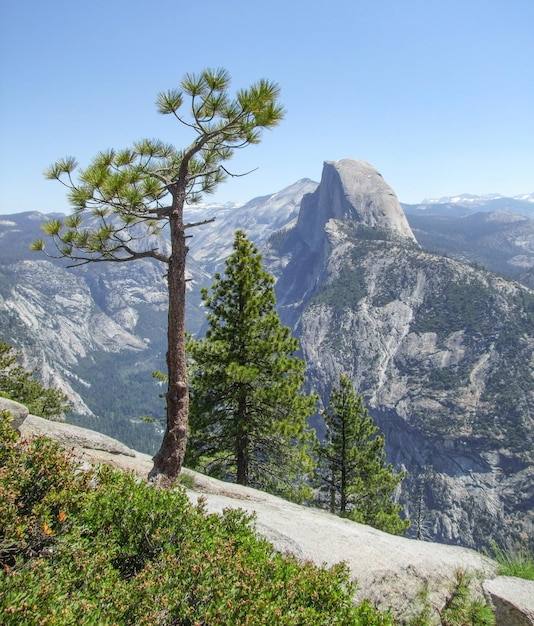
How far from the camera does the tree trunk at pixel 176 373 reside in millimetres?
10039

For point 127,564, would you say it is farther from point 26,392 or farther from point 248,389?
point 26,392

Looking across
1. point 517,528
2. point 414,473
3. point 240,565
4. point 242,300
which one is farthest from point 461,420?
point 240,565

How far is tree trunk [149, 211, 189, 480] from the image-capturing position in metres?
10.0

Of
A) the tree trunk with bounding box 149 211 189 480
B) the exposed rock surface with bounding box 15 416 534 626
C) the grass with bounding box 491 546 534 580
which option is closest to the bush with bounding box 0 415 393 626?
the exposed rock surface with bounding box 15 416 534 626

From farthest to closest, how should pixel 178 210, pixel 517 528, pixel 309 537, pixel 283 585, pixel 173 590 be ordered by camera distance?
pixel 517 528 → pixel 178 210 → pixel 309 537 → pixel 283 585 → pixel 173 590

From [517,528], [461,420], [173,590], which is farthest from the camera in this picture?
[461,420]

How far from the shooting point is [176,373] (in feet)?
33.7

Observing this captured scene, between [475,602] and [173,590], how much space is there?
609cm

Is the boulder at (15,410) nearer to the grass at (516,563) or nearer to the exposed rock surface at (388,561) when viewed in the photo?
the exposed rock surface at (388,561)

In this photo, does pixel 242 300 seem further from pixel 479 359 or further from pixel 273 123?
pixel 479 359

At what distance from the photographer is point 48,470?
18.0ft

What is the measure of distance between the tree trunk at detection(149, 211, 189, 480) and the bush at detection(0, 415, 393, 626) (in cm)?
374

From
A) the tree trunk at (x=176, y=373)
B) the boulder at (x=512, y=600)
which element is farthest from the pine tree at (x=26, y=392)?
the boulder at (x=512, y=600)

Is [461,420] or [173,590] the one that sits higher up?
[173,590]
